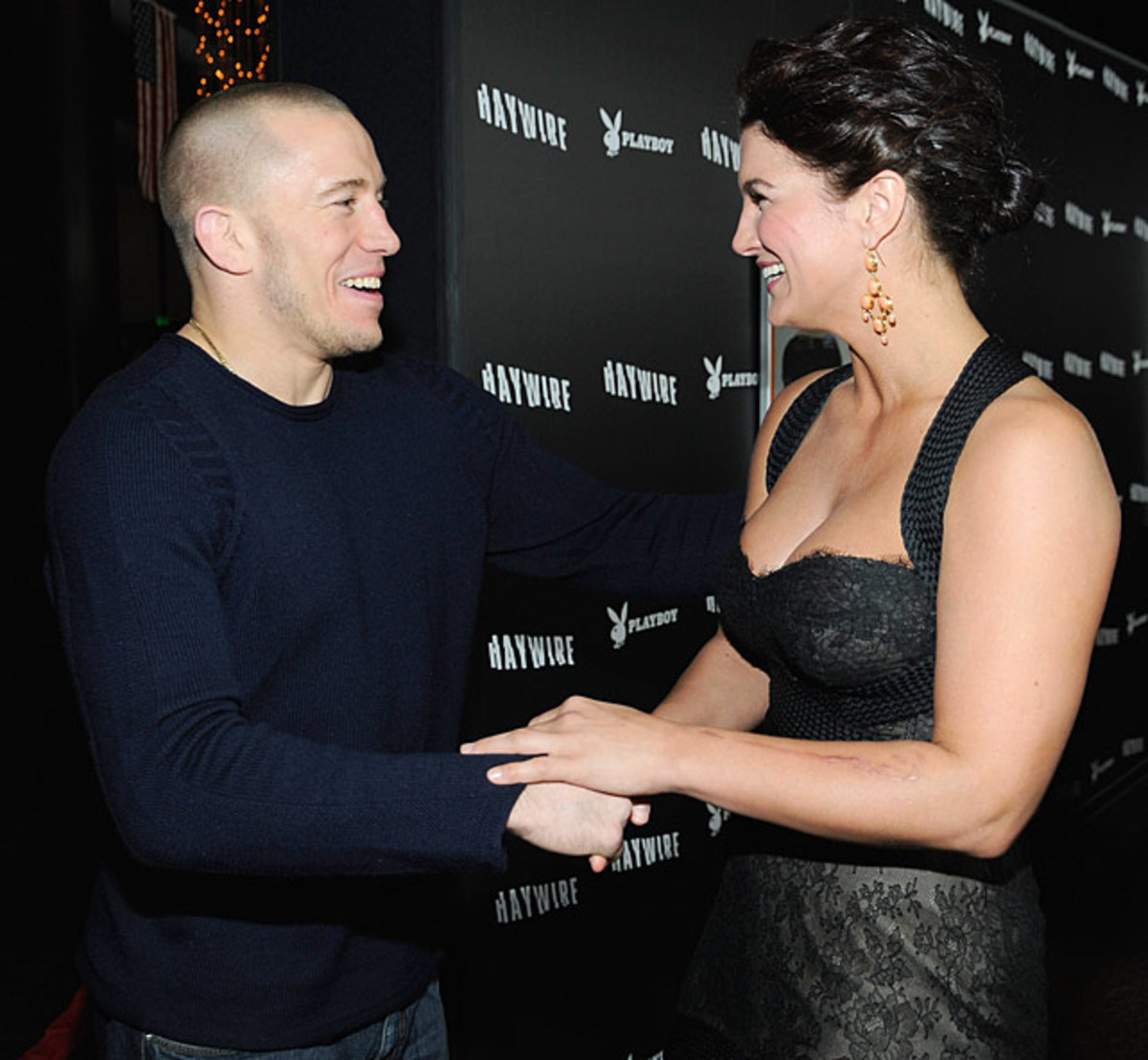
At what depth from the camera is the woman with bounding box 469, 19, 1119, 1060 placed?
145cm

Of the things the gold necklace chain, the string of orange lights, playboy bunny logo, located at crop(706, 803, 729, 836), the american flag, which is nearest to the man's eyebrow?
the gold necklace chain

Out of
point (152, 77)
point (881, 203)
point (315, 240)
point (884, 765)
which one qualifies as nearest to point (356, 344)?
point (315, 240)

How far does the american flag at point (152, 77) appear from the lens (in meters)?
6.25

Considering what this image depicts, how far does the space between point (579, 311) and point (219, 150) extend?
139 cm

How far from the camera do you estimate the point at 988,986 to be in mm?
1618

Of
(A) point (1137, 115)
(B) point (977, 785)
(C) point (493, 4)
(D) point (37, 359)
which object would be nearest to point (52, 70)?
(D) point (37, 359)

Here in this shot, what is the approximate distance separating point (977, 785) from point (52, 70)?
19.4ft

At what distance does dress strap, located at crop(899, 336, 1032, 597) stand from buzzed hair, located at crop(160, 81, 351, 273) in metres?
0.94

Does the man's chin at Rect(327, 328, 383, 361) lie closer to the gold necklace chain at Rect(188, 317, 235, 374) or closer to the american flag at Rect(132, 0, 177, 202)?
the gold necklace chain at Rect(188, 317, 235, 374)

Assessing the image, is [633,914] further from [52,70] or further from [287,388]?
[52,70]

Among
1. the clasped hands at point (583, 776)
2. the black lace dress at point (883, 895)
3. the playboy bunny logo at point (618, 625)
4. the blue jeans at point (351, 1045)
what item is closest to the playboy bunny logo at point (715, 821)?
the playboy bunny logo at point (618, 625)

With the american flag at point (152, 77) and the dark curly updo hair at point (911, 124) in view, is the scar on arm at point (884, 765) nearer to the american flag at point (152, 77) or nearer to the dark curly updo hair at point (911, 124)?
the dark curly updo hair at point (911, 124)

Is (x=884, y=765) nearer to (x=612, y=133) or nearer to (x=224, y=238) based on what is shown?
(x=224, y=238)

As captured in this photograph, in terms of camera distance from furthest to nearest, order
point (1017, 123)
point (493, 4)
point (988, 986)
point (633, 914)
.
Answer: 1. point (1017, 123)
2. point (633, 914)
3. point (493, 4)
4. point (988, 986)
